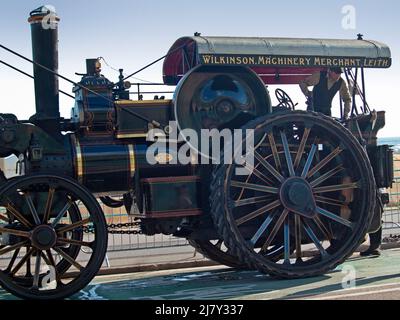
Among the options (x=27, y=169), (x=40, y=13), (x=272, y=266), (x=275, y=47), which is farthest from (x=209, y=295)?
(x=40, y=13)

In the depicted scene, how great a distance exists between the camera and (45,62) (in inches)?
303

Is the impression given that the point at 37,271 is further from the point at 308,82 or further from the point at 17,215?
the point at 308,82

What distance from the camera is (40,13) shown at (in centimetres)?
774

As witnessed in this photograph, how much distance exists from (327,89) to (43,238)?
13.1ft

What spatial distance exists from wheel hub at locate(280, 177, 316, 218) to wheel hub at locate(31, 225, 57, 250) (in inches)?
97.1

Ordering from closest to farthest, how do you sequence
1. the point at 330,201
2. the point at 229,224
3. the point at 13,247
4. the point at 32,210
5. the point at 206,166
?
1. the point at 13,247
2. the point at 32,210
3. the point at 229,224
4. the point at 206,166
5. the point at 330,201

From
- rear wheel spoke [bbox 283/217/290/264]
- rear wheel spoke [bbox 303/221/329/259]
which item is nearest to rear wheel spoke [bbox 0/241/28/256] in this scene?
rear wheel spoke [bbox 283/217/290/264]

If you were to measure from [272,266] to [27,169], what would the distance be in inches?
106

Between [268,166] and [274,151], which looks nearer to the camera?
[268,166]

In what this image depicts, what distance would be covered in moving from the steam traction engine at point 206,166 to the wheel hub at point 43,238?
0.05m

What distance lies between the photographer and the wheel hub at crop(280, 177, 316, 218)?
778 cm

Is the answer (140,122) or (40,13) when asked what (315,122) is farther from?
(40,13)

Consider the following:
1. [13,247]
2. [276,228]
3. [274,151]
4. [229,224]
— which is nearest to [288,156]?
[274,151]
